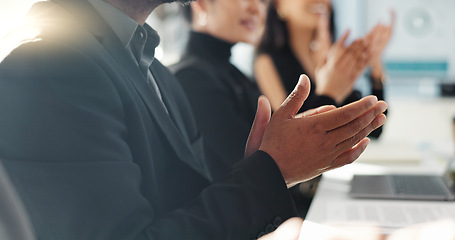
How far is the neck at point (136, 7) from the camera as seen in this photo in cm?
63

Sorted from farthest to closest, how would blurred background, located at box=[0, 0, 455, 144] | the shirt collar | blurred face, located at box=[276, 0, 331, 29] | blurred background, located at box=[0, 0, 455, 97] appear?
blurred background, located at box=[0, 0, 455, 97] → blurred background, located at box=[0, 0, 455, 144] → blurred face, located at box=[276, 0, 331, 29] → the shirt collar

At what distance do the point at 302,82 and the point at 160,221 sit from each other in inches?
8.9

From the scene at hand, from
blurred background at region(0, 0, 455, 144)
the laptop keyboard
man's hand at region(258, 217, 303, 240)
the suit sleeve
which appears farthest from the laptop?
blurred background at region(0, 0, 455, 144)

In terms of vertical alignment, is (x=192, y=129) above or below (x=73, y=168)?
below

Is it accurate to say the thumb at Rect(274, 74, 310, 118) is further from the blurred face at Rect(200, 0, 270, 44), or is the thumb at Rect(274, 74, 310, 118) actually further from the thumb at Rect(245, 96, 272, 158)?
the blurred face at Rect(200, 0, 270, 44)

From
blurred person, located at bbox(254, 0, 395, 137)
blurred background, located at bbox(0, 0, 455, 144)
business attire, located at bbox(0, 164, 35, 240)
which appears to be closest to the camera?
business attire, located at bbox(0, 164, 35, 240)

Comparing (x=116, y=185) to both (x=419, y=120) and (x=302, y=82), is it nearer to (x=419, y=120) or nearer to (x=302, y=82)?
(x=302, y=82)

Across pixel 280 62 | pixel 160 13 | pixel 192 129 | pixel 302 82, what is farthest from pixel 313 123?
pixel 160 13

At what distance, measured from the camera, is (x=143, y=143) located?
0.54 m

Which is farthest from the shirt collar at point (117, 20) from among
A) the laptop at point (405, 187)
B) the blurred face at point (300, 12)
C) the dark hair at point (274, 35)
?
the blurred face at point (300, 12)

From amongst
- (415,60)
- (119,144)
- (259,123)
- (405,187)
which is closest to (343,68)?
(405,187)

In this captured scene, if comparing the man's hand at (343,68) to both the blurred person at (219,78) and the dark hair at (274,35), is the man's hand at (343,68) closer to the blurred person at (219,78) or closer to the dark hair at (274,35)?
the blurred person at (219,78)

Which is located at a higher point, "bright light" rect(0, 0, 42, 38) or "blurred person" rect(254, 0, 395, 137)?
"bright light" rect(0, 0, 42, 38)

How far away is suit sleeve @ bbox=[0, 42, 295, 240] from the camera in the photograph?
0.45m
